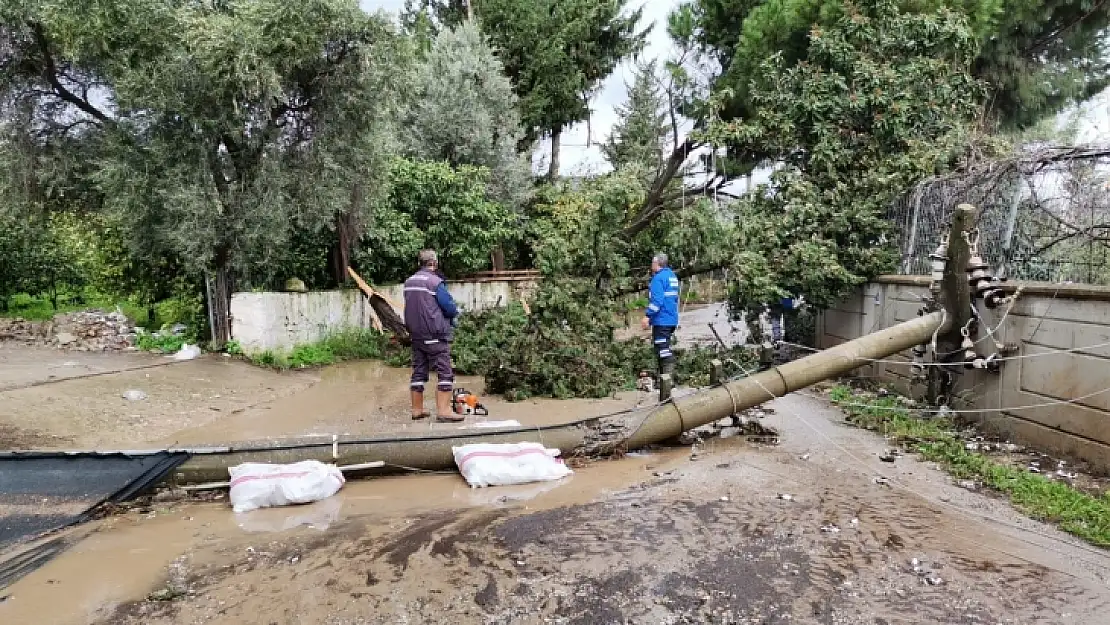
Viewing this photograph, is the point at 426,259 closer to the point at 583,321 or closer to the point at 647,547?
the point at 583,321

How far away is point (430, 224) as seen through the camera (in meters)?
15.8

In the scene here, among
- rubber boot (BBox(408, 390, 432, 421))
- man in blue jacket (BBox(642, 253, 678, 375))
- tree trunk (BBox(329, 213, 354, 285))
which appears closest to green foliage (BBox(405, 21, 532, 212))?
tree trunk (BBox(329, 213, 354, 285))

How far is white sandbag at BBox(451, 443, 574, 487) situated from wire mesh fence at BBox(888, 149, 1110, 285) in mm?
5687

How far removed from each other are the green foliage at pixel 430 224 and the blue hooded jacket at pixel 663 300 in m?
6.46

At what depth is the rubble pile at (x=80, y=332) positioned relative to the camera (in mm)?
11617

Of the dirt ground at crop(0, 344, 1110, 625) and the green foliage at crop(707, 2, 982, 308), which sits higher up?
the green foliage at crop(707, 2, 982, 308)

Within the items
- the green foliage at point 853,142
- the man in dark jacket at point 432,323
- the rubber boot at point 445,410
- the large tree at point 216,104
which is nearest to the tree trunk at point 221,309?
the large tree at point 216,104

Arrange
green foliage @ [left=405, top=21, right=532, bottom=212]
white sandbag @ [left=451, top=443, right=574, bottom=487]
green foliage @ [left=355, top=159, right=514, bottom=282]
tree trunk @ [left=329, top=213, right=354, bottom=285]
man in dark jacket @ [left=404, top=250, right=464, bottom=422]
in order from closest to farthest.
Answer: white sandbag @ [left=451, top=443, right=574, bottom=487], man in dark jacket @ [left=404, top=250, right=464, bottom=422], tree trunk @ [left=329, top=213, right=354, bottom=285], green foliage @ [left=355, top=159, right=514, bottom=282], green foliage @ [left=405, top=21, right=532, bottom=212]

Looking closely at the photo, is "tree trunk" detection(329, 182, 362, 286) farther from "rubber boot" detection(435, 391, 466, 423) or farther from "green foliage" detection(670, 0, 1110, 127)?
"green foliage" detection(670, 0, 1110, 127)

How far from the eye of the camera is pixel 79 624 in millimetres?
3604

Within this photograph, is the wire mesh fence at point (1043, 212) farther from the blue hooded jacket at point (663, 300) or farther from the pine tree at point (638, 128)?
the pine tree at point (638, 128)

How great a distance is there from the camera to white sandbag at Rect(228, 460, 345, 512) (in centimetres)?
522

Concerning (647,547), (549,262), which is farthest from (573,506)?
(549,262)

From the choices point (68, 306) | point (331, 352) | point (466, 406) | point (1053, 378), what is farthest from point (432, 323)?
point (68, 306)
